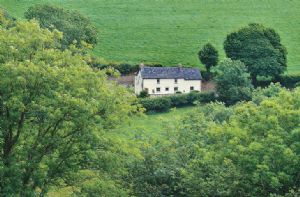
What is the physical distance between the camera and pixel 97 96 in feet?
136

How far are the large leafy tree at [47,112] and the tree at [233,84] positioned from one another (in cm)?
5621

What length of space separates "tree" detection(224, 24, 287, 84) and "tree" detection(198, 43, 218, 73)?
2.33 m

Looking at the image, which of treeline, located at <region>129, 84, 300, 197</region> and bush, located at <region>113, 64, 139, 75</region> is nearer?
treeline, located at <region>129, 84, 300, 197</region>

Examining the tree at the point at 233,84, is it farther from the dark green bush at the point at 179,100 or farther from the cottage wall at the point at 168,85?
the cottage wall at the point at 168,85

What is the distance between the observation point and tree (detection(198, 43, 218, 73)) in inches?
4547

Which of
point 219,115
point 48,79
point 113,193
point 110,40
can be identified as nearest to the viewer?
point 48,79

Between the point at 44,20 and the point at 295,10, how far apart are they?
57202 mm

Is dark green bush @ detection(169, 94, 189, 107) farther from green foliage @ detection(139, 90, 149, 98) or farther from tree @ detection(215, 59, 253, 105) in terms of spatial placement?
green foliage @ detection(139, 90, 149, 98)

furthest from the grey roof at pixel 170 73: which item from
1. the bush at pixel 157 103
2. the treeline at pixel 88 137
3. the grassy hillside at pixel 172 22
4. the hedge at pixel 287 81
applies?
the treeline at pixel 88 137

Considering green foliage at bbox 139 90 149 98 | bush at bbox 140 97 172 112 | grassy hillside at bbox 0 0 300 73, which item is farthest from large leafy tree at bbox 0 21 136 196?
grassy hillside at bbox 0 0 300 73

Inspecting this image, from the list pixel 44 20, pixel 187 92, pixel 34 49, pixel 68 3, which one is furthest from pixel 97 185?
pixel 68 3

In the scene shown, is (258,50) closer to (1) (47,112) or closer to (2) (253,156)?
(2) (253,156)

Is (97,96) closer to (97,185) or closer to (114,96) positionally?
(114,96)

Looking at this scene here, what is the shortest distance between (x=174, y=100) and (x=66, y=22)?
24.7 m
